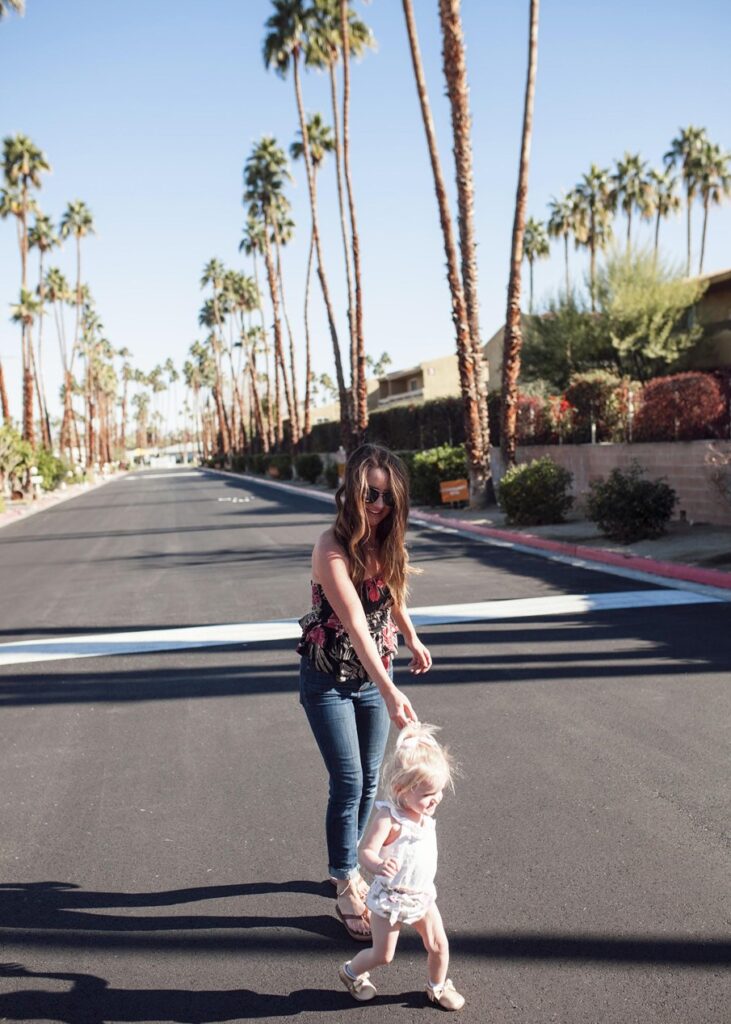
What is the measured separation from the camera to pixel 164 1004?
3305 millimetres

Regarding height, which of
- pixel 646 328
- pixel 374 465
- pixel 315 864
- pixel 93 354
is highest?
pixel 93 354

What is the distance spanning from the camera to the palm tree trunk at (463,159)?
22.0 meters

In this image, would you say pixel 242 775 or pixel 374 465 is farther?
pixel 242 775

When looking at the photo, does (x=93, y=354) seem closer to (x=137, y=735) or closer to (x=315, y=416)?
(x=315, y=416)

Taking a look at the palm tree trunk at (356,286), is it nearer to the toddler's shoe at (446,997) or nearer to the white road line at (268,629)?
the white road line at (268,629)

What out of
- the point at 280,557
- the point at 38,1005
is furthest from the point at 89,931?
the point at 280,557

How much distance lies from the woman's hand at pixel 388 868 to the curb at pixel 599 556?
357 inches

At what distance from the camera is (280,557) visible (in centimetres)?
1684

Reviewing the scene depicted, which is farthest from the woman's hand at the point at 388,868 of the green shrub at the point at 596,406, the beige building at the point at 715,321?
the beige building at the point at 715,321

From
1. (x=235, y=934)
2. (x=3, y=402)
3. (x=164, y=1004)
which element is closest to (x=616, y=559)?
(x=235, y=934)

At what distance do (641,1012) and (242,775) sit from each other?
2.94m

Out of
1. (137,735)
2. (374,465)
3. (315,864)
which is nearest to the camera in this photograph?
(374,465)

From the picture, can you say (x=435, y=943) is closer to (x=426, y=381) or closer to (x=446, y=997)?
(x=446, y=997)

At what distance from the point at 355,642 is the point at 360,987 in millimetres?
1169
